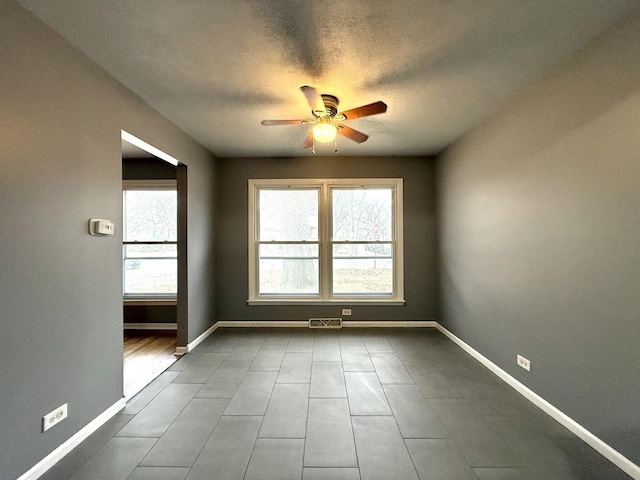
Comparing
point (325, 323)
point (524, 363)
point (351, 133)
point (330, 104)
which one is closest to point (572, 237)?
point (524, 363)

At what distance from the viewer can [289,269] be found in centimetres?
481

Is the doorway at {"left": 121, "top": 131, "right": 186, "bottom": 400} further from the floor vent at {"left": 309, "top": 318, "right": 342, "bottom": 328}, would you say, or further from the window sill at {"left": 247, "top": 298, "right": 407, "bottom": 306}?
the floor vent at {"left": 309, "top": 318, "right": 342, "bottom": 328}

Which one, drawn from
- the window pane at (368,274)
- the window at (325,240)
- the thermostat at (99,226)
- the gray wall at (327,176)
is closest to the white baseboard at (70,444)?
the thermostat at (99,226)

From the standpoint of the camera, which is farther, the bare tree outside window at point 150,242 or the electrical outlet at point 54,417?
the bare tree outside window at point 150,242

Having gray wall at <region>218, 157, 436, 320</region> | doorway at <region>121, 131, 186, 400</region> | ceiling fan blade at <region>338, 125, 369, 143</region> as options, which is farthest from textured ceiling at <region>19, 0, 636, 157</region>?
doorway at <region>121, 131, 186, 400</region>

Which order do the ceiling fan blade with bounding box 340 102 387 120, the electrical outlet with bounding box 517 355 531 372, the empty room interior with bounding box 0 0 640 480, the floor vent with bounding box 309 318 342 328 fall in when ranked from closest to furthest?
the empty room interior with bounding box 0 0 640 480
the ceiling fan blade with bounding box 340 102 387 120
the electrical outlet with bounding box 517 355 531 372
the floor vent with bounding box 309 318 342 328

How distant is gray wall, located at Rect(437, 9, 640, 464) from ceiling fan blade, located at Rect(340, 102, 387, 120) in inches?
50.0

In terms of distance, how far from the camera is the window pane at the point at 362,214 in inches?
188

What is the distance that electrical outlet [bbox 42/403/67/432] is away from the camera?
1784 mm

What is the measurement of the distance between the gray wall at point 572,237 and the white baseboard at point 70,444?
3.34 metres

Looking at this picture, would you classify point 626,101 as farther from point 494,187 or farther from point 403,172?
point 403,172

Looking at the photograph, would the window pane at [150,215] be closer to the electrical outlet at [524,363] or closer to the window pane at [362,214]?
the window pane at [362,214]

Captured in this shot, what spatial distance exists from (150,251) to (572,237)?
5.23 meters

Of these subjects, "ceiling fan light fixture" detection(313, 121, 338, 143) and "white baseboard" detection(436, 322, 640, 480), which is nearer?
"white baseboard" detection(436, 322, 640, 480)
